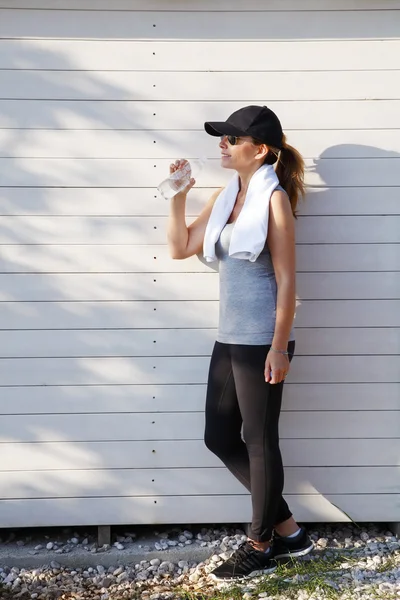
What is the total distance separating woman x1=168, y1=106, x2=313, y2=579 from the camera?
126 inches

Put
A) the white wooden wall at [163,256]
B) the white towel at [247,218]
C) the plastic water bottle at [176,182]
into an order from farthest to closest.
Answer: the white wooden wall at [163,256], the plastic water bottle at [176,182], the white towel at [247,218]

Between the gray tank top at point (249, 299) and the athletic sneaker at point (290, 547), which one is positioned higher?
the gray tank top at point (249, 299)

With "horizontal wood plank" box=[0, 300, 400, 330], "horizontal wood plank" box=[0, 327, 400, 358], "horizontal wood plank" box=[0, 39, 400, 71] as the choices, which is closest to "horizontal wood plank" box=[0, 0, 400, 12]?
"horizontal wood plank" box=[0, 39, 400, 71]

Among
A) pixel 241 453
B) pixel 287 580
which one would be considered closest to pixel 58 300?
pixel 241 453

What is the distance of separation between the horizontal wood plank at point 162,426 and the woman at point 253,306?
0.86 feet

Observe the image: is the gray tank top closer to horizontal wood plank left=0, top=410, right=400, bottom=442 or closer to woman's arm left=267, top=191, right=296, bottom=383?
woman's arm left=267, top=191, right=296, bottom=383

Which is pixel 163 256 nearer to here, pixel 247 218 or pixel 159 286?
pixel 159 286

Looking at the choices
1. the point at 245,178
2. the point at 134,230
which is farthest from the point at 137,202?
the point at 245,178

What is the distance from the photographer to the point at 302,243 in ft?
Result: 11.9

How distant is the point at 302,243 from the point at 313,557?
1.55 meters

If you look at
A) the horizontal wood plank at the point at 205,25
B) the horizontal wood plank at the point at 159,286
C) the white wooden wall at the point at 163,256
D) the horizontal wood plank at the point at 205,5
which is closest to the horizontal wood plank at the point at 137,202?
the white wooden wall at the point at 163,256

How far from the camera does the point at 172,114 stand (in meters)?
3.55

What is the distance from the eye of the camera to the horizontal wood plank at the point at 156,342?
3.61 metres

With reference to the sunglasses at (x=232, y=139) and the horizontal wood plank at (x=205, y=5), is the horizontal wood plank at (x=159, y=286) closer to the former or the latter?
the sunglasses at (x=232, y=139)
